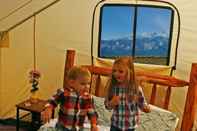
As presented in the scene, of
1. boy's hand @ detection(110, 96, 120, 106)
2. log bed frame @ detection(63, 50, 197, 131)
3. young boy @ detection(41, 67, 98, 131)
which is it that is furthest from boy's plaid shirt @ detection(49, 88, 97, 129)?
log bed frame @ detection(63, 50, 197, 131)

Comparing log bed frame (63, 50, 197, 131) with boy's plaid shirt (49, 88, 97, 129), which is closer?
boy's plaid shirt (49, 88, 97, 129)

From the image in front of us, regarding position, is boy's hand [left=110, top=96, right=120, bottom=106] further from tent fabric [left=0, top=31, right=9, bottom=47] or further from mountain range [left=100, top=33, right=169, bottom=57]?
tent fabric [left=0, top=31, right=9, bottom=47]

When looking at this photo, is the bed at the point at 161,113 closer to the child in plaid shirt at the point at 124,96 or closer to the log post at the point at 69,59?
the log post at the point at 69,59

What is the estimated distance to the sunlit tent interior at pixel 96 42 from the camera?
3238 mm

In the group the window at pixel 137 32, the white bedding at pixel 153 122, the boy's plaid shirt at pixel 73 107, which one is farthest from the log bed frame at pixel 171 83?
the boy's plaid shirt at pixel 73 107

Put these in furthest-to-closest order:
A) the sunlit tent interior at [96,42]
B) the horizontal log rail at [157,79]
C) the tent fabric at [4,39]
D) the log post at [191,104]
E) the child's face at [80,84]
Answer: the tent fabric at [4,39]
the sunlit tent interior at [96,42]
the horizontal log rail at [157,79]
the log post at [191,104]
the child's face at [80,84]

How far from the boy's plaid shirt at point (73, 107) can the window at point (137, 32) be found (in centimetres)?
113

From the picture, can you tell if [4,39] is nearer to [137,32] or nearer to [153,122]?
[137,32]

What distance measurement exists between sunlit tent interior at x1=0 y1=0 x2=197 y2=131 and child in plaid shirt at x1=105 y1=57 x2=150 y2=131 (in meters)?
0.64

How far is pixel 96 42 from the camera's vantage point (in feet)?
11.5

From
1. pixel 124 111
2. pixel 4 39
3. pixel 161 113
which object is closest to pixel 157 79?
pixel 161 113

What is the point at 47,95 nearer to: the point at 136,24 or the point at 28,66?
the point at 28,66

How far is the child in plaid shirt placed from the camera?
7.97 ft

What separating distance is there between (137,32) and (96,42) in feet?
1.33
